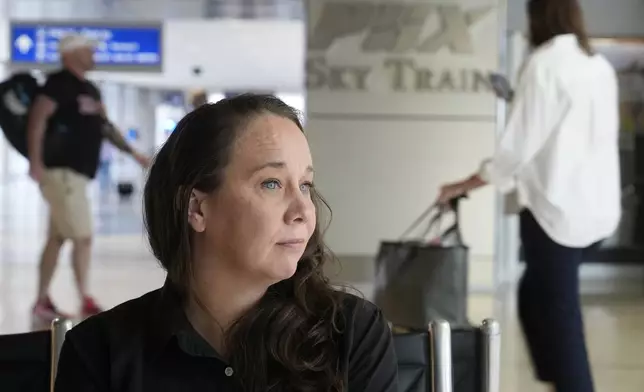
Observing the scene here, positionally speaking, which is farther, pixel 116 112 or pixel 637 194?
pixel 116 112

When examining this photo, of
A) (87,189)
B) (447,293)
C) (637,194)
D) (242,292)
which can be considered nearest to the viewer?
(242,292)

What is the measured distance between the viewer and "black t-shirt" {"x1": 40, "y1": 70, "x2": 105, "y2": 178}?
16.0 ft

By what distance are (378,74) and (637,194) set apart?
110 inches

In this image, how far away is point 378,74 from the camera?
6656 millimetres

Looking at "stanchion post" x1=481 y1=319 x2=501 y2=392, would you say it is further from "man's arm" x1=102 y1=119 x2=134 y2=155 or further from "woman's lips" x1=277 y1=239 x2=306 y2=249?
"man's arm" x1=102 y1=119 x2=134 y2=155

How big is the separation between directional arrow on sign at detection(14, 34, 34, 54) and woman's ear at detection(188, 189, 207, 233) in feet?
31.8

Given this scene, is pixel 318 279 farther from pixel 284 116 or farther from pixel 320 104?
pixel 320 104

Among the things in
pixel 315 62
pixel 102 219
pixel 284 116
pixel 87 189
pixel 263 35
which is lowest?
pixel 102 219

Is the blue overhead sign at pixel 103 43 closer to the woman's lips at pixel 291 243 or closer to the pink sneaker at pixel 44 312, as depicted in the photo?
the pink sneaker at pixel 44 312

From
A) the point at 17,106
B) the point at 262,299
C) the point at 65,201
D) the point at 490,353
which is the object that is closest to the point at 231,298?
the point at 262,299

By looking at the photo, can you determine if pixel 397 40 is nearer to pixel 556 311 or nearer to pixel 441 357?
pixel 556 311

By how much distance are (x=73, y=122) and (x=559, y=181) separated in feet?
10.5

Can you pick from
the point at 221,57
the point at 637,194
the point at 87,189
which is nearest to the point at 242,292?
the point at 87,189

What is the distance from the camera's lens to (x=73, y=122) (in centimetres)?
491
